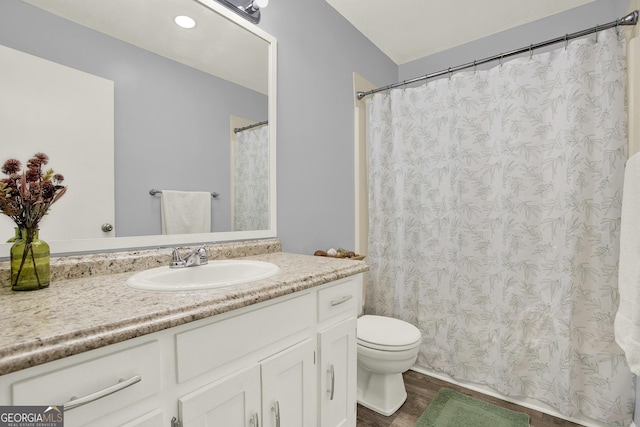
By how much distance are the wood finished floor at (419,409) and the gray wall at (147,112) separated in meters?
1.30

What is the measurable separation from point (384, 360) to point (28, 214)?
1569 millimetres

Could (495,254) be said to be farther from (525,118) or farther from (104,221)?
(104,221)

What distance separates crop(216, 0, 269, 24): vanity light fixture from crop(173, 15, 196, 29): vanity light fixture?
0.69 ft

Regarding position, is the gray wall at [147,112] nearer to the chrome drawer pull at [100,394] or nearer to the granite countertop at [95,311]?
the granite countertop at [95,311]

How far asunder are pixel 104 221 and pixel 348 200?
1.48 m

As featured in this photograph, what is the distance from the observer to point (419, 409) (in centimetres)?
170

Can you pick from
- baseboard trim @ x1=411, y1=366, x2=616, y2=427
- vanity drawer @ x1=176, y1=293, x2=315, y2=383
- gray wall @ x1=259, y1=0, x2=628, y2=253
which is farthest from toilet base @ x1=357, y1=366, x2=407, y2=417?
vanity drawer @ x1=176, y1=293, x2=315, y2=383

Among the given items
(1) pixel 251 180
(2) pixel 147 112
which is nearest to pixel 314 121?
(1) pixel 251 180

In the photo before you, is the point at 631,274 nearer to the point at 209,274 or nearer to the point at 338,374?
the point at 338,374

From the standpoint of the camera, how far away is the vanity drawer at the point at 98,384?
0.50 m

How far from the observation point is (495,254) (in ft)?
5.90

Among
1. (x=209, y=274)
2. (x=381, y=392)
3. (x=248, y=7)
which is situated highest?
(x=248, y=7)

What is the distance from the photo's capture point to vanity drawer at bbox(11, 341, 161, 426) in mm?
503

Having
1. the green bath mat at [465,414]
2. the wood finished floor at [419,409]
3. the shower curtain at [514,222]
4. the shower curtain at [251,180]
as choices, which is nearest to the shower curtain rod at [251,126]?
the shower curtain at [251,180]
